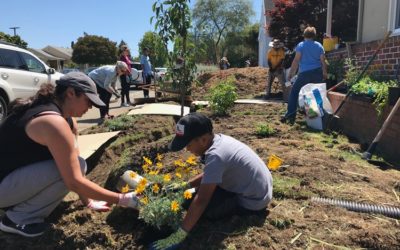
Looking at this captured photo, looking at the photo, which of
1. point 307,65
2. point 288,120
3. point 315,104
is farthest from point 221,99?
point 315,104

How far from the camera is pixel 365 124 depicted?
6043 mm

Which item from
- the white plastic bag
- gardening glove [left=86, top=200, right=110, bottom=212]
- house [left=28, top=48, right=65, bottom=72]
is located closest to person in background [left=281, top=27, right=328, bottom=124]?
the white plastic bag

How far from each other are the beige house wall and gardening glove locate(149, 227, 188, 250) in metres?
6.29

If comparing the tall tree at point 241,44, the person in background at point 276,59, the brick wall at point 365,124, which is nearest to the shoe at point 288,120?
the brick wall at point 365,124

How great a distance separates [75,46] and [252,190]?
62.0m

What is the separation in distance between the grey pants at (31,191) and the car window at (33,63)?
24.7ft

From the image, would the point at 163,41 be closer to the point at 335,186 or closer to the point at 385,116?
the point at 385,116

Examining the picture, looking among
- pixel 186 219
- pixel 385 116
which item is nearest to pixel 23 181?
pixel 186 219

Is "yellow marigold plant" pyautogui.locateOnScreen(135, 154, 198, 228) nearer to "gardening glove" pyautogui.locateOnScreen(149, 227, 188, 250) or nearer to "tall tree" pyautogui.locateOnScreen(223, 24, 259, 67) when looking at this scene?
"gardening glove" pyautogui.locateOnScreen(149, 227, 188, 250)

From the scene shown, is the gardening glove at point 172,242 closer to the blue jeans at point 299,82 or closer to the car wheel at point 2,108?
the blue jeans at point 299,82

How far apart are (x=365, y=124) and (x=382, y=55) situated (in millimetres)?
1679

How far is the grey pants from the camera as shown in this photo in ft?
9.66

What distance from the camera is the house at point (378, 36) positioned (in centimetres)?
672

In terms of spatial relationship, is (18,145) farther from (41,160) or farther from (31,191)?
(31,191)
